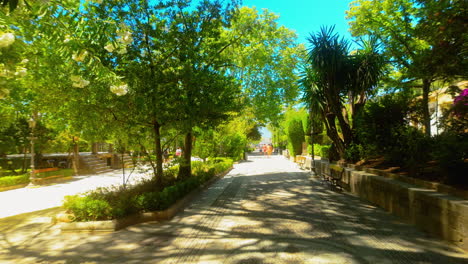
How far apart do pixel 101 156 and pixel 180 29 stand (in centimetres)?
2233

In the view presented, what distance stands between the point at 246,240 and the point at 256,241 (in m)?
0.20

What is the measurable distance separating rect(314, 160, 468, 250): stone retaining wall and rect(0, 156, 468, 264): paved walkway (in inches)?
9.6

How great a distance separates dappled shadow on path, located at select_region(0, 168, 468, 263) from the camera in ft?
14.5

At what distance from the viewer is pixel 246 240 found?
5.22 m

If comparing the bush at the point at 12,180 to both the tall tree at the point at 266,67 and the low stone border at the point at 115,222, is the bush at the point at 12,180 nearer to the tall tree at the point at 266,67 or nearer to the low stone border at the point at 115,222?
the low stone border at the point at 115,222

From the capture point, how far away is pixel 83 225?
6.17 meters

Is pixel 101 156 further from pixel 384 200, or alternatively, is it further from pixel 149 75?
pixel 384 200

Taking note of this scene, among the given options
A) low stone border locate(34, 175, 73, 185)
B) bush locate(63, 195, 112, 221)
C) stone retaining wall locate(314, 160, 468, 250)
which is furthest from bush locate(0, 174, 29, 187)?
stone retaining wall locate(314, 160, 468, 250)

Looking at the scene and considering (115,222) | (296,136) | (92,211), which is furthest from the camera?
(296,136)

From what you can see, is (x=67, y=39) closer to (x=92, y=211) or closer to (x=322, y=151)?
(x=92, y=211)

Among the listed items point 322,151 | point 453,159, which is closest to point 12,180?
point 453,159

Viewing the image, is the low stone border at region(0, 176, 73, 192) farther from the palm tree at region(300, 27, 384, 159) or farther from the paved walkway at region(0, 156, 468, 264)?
the palm tree at region(300, 27, 384, 159)

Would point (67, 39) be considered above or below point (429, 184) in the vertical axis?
above

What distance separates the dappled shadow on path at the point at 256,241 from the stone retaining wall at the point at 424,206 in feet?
0.85
